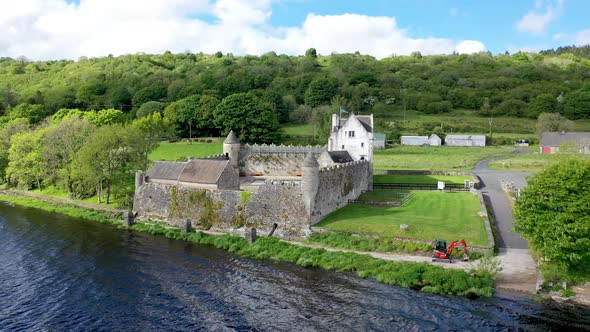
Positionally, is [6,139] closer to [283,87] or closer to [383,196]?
[383,196]

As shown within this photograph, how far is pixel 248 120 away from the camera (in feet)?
266

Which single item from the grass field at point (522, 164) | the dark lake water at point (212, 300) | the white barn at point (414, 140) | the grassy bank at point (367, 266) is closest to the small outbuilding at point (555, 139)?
the grass field at point (522, 164)

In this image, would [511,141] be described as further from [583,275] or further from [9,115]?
[9,115]

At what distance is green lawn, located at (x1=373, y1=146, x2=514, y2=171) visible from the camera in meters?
67.1

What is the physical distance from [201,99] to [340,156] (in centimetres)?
4811

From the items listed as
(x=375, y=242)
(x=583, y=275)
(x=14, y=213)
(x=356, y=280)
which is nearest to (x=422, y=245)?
(x=375, y=242)

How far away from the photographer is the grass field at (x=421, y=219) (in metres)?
30.9

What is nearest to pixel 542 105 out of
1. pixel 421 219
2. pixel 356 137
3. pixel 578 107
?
pixel 578 107

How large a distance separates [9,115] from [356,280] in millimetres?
92169

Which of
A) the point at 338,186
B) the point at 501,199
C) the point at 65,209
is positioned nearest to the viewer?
the point at 338,186

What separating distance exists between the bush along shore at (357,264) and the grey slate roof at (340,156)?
15.4 meters

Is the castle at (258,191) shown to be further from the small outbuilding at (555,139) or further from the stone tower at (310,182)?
the small outbuilding at (555,139)

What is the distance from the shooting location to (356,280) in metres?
26.2

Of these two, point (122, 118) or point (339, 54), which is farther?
point (339, 54)
